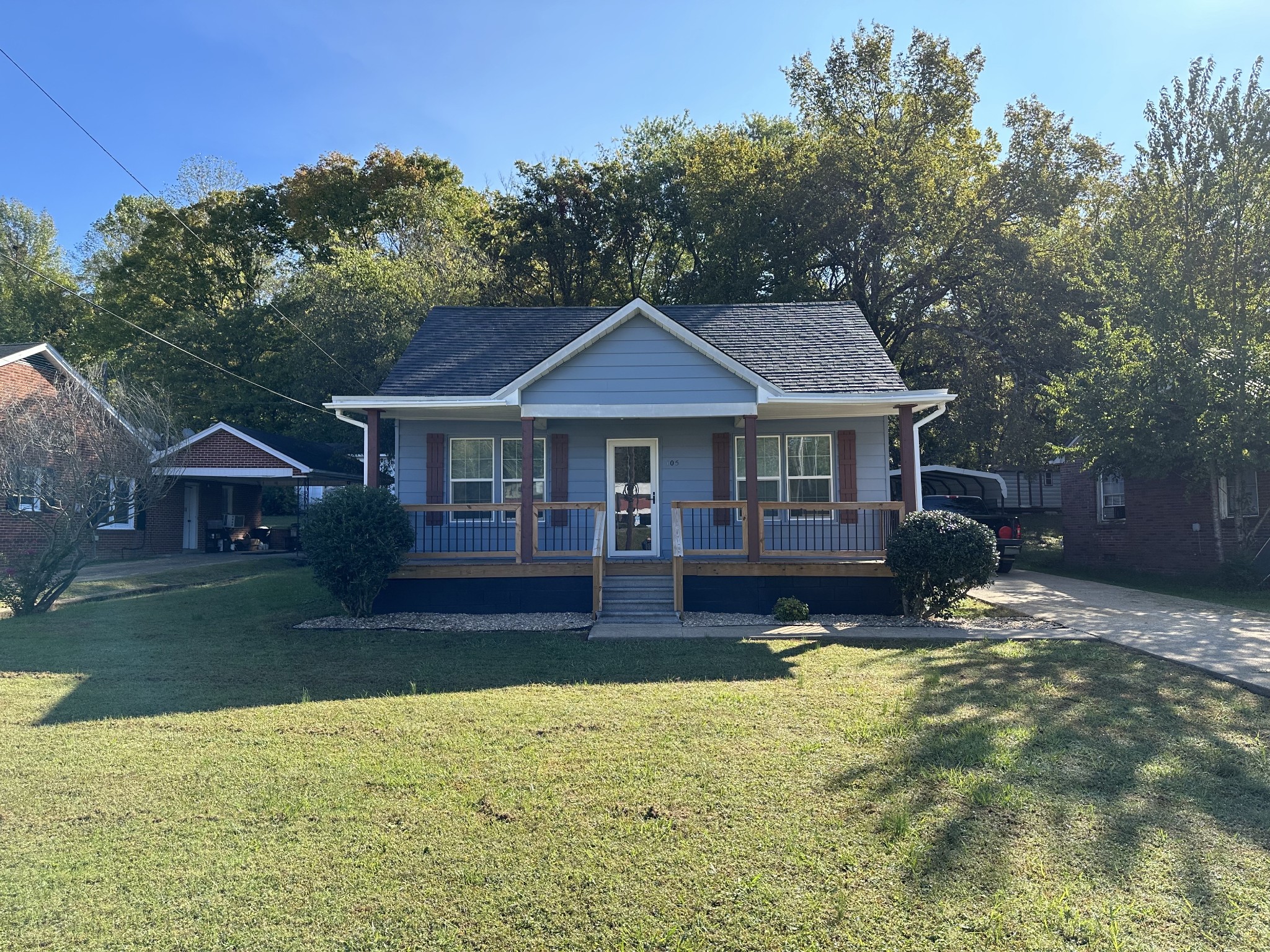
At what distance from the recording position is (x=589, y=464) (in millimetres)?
13648

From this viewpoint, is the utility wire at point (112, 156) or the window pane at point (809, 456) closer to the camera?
the utility wire at point (112, 156)

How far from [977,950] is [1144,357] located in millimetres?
14593

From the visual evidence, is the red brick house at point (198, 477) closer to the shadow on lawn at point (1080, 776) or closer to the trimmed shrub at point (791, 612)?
the trimmed shrub at point (791, 612)

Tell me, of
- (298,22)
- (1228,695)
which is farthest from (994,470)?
(298,22)

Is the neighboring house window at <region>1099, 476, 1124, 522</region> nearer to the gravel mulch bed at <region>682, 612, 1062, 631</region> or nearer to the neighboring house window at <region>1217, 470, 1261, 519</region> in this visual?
the neighboring house window at <region>1217, 470, 1261, 519</region>

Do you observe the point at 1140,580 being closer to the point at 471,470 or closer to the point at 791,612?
the point at 791,612

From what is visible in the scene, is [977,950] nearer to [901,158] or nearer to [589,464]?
[589,464]

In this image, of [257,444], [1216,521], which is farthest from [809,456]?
[257,444]

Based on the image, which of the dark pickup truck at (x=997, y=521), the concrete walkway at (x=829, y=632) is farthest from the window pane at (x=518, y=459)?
the dark pickup truck at (x=997, y=521)

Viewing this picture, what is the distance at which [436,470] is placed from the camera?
13508 millimetres

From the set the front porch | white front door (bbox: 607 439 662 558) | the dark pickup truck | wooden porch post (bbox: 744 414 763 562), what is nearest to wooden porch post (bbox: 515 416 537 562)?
the front porch

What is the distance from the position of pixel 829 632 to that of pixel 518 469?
6331mm

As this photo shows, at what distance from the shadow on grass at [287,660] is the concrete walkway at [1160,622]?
409 centimetres

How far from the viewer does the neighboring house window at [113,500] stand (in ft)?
39.0
